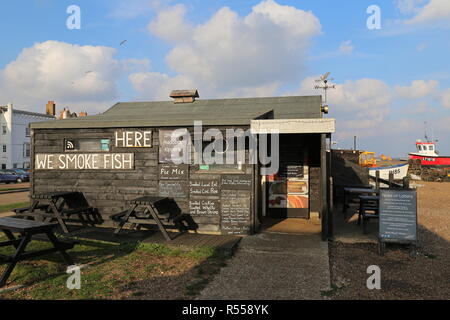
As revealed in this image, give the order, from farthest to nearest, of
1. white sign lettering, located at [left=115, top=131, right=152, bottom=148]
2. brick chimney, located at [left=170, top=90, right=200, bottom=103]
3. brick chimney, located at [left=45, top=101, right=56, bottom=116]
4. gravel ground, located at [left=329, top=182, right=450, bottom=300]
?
brick chimney, located at [left=45, top=101, right=56, bottom=116] → brick chimney, located at [left=170, top=90, right=200, bottom=103] → white sign lettering, located at [left=115, top=131, right=152, bottom=148] → gravel ground, located at [left=329, top=182, right=450, bottom=300]

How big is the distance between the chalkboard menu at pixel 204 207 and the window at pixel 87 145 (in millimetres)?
2890

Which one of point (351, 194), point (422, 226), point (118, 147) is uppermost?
point (118, 147)

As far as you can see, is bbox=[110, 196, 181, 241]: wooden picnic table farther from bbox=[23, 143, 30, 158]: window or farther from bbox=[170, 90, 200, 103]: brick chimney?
bbox=[23, 143, 30, 158]: window

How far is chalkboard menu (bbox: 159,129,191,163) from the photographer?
7.75 metres

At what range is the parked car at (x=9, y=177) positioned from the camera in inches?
1093

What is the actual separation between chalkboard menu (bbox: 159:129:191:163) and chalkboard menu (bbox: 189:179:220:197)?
0.63m

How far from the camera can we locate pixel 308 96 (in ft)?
40.2

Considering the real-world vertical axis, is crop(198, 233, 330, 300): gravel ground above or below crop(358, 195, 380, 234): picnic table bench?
below

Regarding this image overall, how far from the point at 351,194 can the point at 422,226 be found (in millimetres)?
2553

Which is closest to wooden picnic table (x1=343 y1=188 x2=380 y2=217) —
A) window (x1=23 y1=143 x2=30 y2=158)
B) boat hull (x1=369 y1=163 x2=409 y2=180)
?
boat hull (x1=369 y1=163 x2=409 y2=180)

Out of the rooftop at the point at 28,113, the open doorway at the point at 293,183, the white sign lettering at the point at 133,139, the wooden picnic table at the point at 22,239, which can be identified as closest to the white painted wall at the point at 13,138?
the rooftop at the point at 28,113
